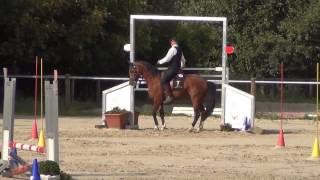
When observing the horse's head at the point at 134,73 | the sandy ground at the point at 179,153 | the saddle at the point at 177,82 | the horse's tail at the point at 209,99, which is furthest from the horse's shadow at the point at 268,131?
the horse's head at the point at 134,73

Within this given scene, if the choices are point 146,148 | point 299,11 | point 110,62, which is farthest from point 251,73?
point 146,148

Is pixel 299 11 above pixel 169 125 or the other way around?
above

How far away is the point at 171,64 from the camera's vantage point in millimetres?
22125

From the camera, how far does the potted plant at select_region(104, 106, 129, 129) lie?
22.5 m

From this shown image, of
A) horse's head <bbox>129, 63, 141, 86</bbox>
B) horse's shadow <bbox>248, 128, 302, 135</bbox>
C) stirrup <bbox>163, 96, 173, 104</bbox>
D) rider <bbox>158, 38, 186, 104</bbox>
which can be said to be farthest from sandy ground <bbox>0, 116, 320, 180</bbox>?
horse's head <bbox>129, 63, 141, 86</bbox>

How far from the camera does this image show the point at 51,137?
1213 centimetres

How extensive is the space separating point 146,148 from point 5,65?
1804cm

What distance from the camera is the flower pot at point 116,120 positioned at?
22516 millimetres

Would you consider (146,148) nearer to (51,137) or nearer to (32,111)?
(51,137)

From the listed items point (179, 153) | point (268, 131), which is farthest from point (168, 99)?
point (179, 153)

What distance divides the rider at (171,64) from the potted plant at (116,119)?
51.2 inches

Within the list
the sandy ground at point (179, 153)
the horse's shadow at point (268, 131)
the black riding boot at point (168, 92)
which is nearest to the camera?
the sandy ground at point (179, 153)

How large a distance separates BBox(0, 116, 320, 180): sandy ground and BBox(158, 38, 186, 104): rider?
3.84 ft

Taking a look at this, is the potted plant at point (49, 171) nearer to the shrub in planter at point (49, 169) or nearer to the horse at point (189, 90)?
the shrub in planter at point (49, 169)
